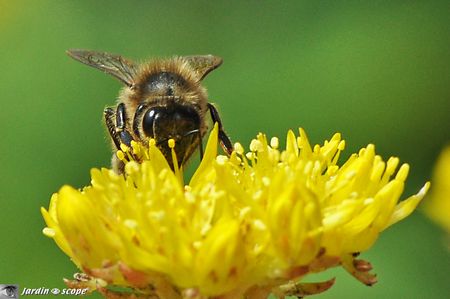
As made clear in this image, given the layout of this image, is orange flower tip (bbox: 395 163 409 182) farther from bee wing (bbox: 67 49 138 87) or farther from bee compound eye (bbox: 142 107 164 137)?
bee wing (bbox: 67 49 138 87)

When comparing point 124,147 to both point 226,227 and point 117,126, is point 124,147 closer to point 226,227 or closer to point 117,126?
point 117,126

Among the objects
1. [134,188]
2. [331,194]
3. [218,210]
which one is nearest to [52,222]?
[134,188]

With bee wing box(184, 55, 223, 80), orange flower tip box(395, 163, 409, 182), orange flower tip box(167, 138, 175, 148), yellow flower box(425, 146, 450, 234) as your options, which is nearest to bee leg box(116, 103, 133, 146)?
orange flower tip box(167, 138, 175, 148)

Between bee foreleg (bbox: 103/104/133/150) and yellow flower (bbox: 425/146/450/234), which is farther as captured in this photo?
yellow flower (bbox: 425/146/450/234)

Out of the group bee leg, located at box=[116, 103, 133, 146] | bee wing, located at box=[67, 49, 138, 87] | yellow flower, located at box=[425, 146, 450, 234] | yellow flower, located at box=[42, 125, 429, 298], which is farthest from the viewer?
yellow flower, located at box=[425, 146, 450, 234]

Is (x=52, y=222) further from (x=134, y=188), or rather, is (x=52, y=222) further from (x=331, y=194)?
(x=331, y=194)

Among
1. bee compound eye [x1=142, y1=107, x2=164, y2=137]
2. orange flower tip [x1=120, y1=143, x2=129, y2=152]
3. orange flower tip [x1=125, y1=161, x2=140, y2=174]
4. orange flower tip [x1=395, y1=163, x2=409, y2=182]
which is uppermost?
bee compound eye [x1=142, y1=107, x2=164, y2=137]

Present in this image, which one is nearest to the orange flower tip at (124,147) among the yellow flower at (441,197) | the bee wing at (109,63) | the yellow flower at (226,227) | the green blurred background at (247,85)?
the yellow flower at (226,227)
